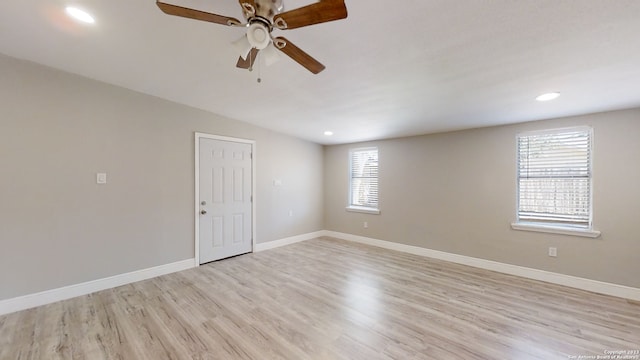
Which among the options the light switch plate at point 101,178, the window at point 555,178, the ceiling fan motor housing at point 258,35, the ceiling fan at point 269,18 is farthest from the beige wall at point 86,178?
the window at point 555,178

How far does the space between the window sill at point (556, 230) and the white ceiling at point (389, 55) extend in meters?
1.48

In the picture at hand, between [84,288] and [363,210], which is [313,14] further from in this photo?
[363,210]

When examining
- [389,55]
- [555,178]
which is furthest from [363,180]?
[389,55]

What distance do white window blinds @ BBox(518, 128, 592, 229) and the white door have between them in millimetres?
4405

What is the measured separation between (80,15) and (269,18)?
1.64 meters

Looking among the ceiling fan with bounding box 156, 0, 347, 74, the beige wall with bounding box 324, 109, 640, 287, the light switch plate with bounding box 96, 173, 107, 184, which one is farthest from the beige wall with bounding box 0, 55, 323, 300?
the beige wall with bounding box 324, 109, 640, 287

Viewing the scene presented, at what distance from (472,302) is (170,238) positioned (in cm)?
404

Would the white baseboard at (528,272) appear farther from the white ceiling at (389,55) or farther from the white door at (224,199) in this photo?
the white door at (224,199)

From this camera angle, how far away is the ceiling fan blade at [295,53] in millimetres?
1596

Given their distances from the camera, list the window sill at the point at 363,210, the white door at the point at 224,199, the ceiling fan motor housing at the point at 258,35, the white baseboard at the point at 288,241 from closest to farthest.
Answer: the ceiling fan motor housing at the point at 258,35
the white door at the point at 224,199
the white baseboard at the point at 288,241
the window sill at the point at 363,210

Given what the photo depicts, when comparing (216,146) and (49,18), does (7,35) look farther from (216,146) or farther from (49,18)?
(216,146)

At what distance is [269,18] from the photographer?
1.51 metres

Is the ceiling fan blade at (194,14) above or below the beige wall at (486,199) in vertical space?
above

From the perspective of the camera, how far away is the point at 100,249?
10.2 ft
